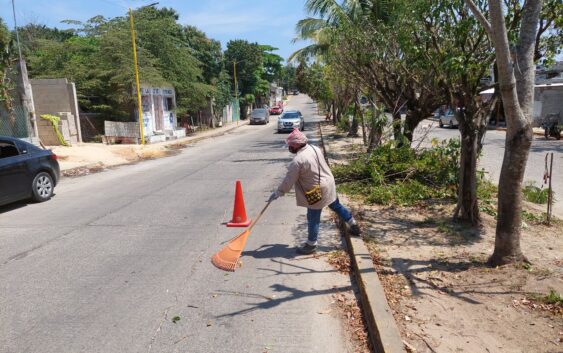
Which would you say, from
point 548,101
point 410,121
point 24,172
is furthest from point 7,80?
point 548,101

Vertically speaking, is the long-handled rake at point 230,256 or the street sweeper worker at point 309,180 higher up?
the street sweeper worker at point 309,180

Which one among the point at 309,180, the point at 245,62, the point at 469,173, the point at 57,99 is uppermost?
the point at 245,62

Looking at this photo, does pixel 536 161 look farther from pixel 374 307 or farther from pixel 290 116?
pixel 290 116

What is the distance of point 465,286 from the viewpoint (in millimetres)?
4191

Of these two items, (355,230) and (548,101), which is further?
(548,101)

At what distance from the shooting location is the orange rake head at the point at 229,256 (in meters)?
5.09

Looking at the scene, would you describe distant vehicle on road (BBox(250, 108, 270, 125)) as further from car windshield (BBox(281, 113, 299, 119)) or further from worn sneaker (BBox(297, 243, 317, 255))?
worn sneaker (BBox(297, 243, 317, 255))

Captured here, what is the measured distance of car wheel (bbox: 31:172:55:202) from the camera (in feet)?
29.3

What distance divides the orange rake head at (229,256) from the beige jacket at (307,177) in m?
0.77

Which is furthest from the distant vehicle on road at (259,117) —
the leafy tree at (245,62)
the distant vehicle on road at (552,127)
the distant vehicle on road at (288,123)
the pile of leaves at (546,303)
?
Result: the pile of leaves at (546,303)

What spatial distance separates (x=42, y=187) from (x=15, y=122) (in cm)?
993

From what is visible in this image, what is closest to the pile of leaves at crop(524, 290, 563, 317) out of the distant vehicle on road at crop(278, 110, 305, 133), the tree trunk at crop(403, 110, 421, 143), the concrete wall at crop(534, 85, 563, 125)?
the tree trunk at crop(403, 110, 421, 143)

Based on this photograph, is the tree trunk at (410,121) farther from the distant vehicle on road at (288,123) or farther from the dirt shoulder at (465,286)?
the distant vehicle on road at (288,123)

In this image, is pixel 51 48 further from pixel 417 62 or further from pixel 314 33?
pixel 417 62
